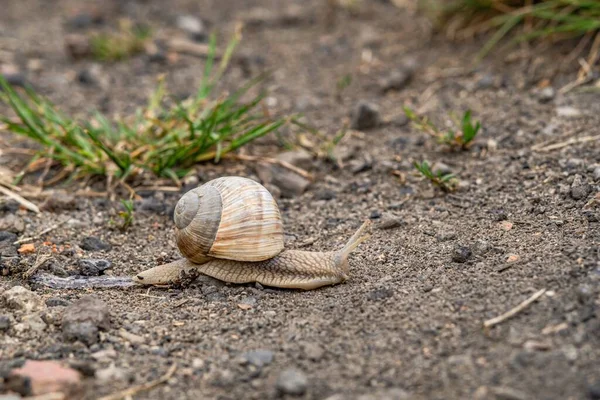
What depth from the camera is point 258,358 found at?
9.77 ft

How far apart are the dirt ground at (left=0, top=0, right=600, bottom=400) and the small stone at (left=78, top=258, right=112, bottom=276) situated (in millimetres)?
76

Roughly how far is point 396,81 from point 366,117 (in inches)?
27.7

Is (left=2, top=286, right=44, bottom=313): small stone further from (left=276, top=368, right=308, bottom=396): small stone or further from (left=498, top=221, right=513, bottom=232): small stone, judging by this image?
(left=498, top=221, right=513, bottom=232): small stone

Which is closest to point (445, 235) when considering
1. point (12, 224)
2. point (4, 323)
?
point (4, 323)

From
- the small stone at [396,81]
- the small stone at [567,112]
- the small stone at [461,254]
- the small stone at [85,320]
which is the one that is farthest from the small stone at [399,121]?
the small stone at [85,320]

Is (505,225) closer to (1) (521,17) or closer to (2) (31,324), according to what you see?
(2) (31,324)

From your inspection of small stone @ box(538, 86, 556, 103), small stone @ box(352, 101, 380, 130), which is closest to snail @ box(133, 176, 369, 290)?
small stone @ box(352, 101, 380, 130)

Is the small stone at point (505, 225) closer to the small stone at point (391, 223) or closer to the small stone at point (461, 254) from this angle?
the small stone at point (461, 254)

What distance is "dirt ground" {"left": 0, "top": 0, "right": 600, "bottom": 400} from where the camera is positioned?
283 cm

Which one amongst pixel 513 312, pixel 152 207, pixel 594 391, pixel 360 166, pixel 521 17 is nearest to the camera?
pixel 594 391

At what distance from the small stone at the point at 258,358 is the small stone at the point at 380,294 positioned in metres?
0.60

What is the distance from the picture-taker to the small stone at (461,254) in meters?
3.57

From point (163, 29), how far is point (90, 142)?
272cm

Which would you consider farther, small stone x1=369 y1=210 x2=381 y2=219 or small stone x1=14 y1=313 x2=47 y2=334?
small stone x1=369 y1=210 x2=381 y2=219
